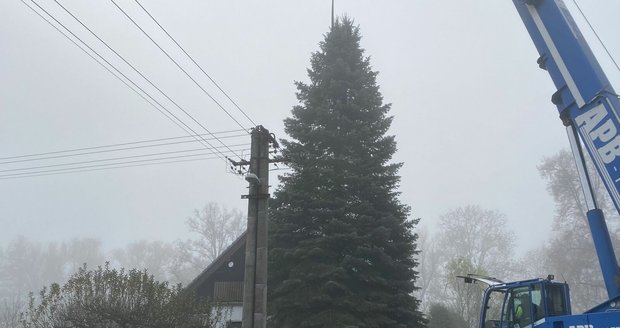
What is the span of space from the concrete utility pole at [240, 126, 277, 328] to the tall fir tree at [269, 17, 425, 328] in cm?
388

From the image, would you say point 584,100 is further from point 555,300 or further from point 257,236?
point 257,236

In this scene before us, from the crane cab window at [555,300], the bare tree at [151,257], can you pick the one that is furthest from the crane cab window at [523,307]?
the bare tree at [151,257]

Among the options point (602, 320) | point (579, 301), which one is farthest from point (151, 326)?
point (579, 301)

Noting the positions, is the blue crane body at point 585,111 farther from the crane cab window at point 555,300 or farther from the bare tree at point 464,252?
the bare tree at point 464,252

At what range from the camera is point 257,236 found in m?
13.9

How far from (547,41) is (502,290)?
5.29 m

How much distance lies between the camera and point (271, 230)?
1905cm

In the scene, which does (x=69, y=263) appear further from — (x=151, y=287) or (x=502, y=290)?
(x=502, y=290)

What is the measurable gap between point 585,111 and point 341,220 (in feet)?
36.9

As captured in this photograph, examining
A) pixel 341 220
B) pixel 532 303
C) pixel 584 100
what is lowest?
pixel 532 303

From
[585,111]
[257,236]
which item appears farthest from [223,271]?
[585,111]

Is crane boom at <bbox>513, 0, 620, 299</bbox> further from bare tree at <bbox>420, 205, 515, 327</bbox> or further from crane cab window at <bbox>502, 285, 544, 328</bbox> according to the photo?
bare tree at <bbox>420, 205, 515, 327</bbox>

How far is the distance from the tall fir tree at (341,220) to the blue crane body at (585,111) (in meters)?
8.68

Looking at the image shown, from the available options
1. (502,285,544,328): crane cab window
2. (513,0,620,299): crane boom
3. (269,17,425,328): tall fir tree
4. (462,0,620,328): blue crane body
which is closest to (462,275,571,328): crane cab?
(502,285,544,328): crane cab window
